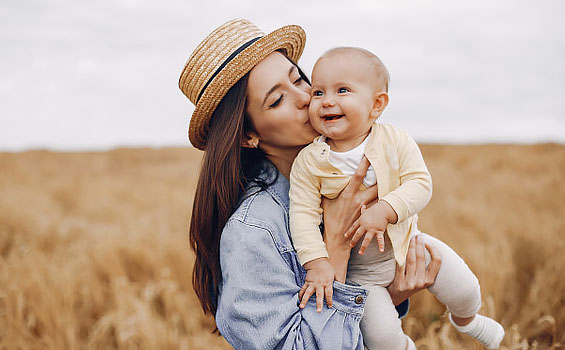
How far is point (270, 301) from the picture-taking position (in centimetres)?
161

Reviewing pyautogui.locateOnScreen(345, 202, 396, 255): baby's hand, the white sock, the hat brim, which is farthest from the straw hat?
the white sock

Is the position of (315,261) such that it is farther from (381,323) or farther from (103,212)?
(103,212)

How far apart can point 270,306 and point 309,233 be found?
0.95 ft

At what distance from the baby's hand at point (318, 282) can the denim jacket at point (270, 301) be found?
26mm

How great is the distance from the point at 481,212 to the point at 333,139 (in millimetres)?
4316

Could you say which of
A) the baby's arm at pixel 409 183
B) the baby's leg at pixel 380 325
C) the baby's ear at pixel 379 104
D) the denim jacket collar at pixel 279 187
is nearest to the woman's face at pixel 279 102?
the denim jacket collar at pixel 279 187

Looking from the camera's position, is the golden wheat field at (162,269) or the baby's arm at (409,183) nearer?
the baby's arm at (409,183)

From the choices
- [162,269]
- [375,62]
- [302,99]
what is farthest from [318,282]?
[162,269]

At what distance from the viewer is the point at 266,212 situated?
178 centimetres

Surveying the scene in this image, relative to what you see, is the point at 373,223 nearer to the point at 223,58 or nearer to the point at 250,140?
the point at 250,140

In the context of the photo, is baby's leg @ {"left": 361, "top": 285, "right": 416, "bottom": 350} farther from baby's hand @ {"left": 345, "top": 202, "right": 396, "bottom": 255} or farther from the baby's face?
the baby's face

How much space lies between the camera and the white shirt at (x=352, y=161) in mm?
1814

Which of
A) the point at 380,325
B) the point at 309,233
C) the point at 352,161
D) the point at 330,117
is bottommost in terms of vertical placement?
the point at 380,325

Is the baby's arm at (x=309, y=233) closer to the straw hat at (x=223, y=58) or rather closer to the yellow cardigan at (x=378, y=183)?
the yellow cardigan at (x=378, y=183)
